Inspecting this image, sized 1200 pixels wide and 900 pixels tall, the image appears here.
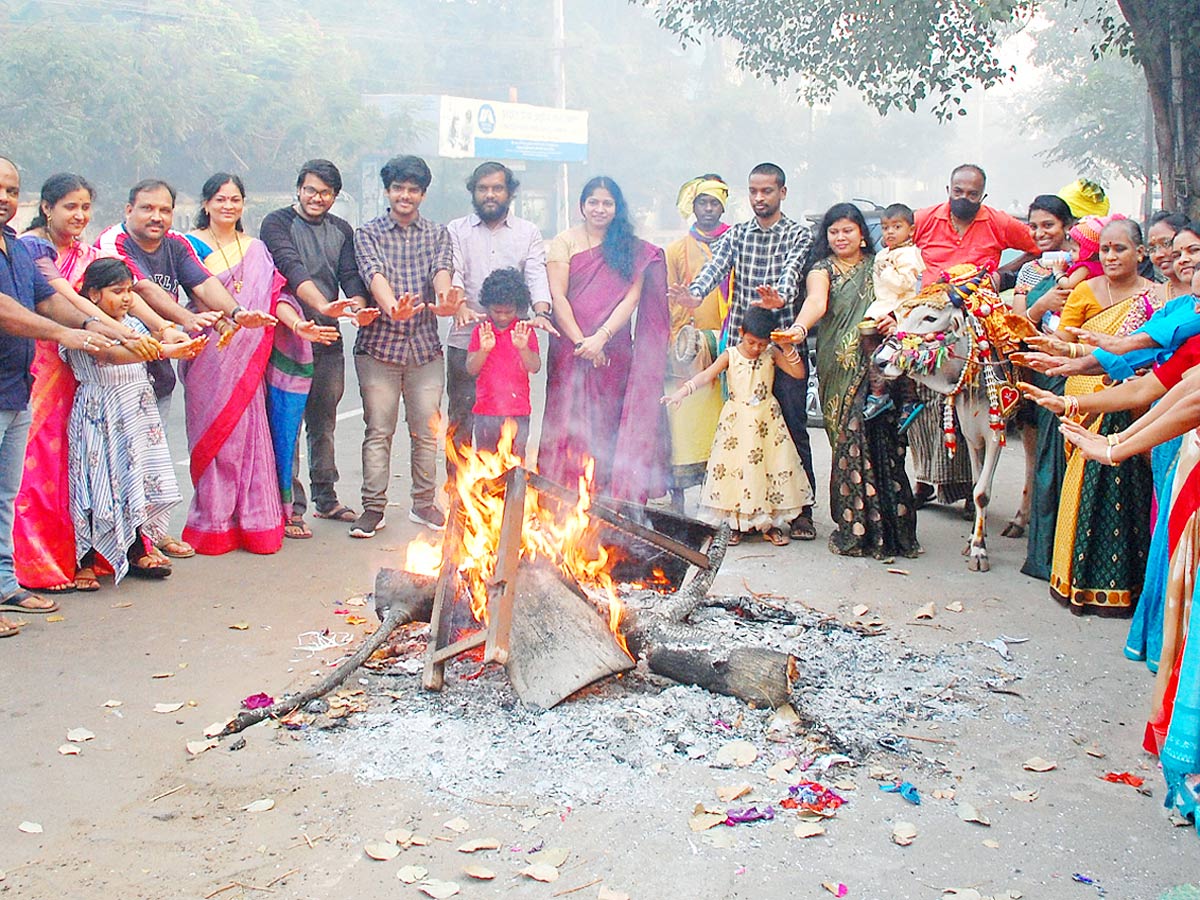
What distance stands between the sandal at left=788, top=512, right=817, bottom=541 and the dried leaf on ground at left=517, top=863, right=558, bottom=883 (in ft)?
13.4

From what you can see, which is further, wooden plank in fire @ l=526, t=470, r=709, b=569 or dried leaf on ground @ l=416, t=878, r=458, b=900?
wooden plank in fire @ l=526, t=470, r=709, b=569

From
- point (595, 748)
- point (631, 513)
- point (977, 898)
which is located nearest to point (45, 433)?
point (631, 513)

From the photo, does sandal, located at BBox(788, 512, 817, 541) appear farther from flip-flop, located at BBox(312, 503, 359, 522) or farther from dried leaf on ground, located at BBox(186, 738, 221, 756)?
dried leaf on ground, located at BBox(186, 738, 221, 756)

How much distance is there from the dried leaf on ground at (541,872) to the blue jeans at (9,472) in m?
3.43

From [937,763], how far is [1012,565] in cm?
281

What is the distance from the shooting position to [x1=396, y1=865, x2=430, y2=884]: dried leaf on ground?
3455 mm

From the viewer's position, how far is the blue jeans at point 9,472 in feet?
18.4

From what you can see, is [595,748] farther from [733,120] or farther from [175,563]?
[733,120]

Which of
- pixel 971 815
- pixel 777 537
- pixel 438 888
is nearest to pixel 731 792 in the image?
pixel 971 815

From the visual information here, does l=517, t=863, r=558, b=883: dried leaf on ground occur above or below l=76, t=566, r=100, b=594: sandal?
below

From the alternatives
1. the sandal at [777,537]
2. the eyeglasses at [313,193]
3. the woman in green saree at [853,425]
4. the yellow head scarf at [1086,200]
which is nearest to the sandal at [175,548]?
the eyeglasses at [313,193]

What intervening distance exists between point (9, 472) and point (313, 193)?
2.37 metres

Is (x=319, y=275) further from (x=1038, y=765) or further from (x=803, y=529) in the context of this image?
(x=1038, y=765)

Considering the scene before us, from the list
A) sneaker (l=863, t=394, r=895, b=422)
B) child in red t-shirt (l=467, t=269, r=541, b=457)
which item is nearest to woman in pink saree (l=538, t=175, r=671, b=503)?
child in red t-shirt (l=467, t=269, r=541, b=457)
